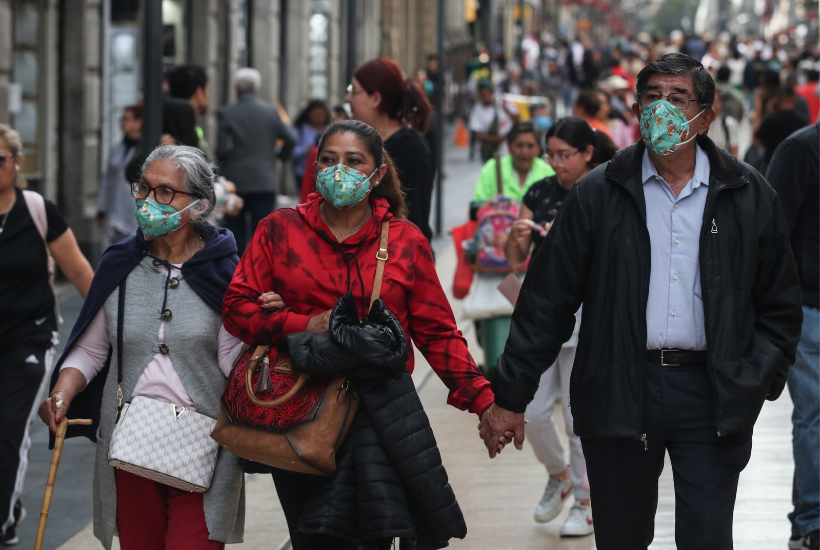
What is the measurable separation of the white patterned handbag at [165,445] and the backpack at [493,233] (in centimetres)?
389

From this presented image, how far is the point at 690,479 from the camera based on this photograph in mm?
4035

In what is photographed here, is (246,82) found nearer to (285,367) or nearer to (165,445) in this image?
(165,445)

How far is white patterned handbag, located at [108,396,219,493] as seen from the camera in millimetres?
4230

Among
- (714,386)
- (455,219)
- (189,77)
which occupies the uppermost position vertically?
(189,77)

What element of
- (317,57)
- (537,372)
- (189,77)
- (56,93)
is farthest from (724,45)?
(537,372)

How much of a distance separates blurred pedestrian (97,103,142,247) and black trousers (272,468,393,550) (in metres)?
5.98

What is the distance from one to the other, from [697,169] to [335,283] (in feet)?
3.64

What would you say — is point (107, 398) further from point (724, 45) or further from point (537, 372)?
point (724, 45)

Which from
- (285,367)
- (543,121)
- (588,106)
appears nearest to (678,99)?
(285,367)

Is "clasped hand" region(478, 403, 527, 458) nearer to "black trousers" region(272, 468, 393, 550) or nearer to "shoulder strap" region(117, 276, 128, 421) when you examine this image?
"black trousers" region(272, 468, 393, 550)

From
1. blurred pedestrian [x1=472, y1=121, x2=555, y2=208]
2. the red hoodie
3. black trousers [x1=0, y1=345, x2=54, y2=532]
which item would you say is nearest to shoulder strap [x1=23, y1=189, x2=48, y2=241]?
black trousers [x1=0, y1=345, x2=54, y2=532]

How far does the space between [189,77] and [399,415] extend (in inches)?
205

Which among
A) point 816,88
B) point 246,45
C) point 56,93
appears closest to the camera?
point 56,93

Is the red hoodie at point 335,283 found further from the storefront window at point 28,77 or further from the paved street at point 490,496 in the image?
the storefront window at point 28,77
